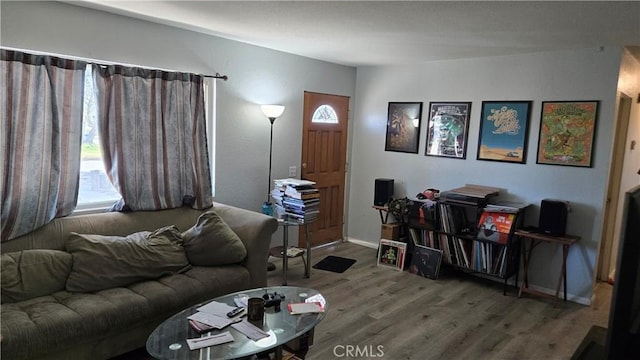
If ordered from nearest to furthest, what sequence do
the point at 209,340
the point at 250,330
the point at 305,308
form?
1. the point at 209,340
2. the point at 250,330
3. the point at 305,308

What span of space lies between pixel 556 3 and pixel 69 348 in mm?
3325

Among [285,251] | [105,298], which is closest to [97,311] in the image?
[105,298]

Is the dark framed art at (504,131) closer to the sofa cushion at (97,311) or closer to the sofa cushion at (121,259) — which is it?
the sofa cushion at (97,311)

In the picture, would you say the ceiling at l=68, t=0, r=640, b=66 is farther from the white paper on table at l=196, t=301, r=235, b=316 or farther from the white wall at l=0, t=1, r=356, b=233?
the white paper on table at l=196, t=301, r=235, b=316

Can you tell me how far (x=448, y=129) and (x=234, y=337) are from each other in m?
3.35

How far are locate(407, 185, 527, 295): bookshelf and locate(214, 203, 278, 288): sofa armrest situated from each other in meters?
1.80

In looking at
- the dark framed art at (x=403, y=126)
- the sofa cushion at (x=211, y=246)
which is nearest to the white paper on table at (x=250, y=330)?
the sofa cushion at (x=211, y=246)

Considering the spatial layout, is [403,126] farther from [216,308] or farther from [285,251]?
[216,308]

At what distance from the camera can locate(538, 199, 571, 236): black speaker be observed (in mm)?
3678

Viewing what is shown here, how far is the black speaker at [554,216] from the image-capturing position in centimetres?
368

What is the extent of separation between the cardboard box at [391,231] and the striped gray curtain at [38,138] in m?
3.05

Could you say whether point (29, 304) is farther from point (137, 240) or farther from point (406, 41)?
point (406, 41)

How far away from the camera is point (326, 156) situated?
5156mm

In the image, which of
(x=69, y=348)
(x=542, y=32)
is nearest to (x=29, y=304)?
(x=69, y=348)
